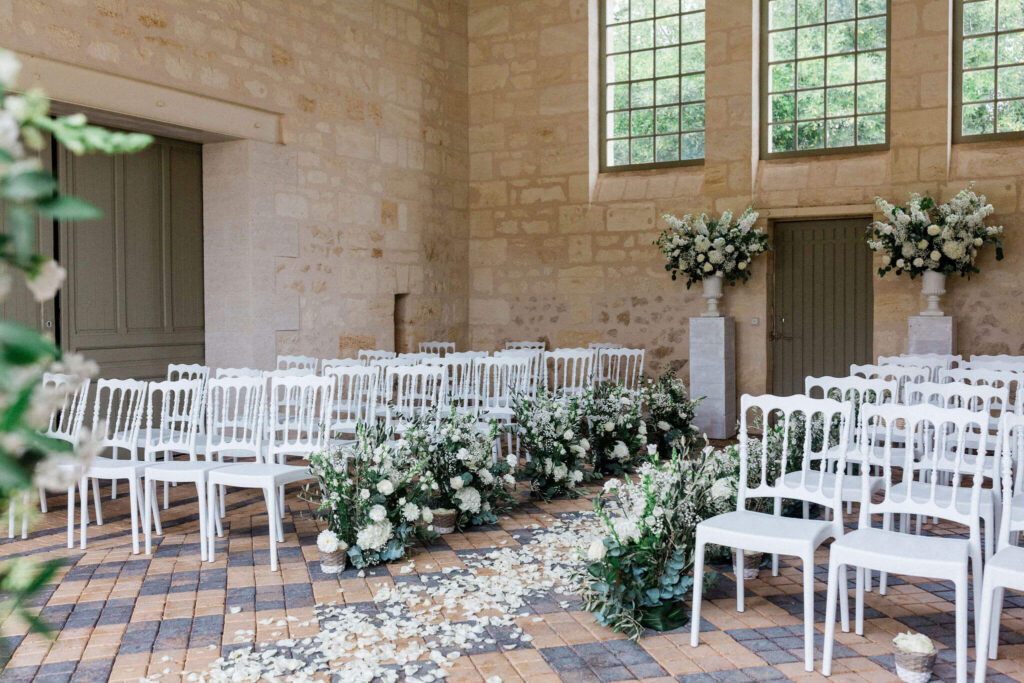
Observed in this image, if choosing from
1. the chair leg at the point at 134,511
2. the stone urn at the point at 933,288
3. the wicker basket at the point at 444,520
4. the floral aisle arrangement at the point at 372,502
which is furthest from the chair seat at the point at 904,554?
the stone urn at the point at 933,288

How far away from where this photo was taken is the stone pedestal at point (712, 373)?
8734mm

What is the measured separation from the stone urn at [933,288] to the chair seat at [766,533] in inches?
211

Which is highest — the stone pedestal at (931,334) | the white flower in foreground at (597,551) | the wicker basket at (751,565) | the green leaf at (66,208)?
the green leaf at (66,208)

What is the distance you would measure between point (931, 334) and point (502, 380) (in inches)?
153

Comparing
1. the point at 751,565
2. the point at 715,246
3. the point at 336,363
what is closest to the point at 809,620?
the point at 751,565

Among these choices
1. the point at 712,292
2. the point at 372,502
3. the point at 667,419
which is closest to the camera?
the point at 372,502

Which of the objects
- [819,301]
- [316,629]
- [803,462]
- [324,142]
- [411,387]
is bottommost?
[316,629]

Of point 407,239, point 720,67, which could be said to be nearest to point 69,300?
point 407,239

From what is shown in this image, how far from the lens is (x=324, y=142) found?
8.40m

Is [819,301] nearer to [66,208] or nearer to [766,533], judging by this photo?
[766,533]

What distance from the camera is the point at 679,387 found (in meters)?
7.80

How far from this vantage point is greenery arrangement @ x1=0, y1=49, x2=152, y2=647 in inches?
24.9

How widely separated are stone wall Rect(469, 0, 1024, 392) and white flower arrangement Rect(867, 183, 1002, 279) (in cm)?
37

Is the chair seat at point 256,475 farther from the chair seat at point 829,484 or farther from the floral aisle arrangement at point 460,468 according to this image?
the chair seat at point 829,484
